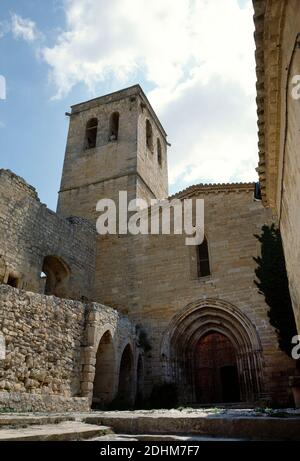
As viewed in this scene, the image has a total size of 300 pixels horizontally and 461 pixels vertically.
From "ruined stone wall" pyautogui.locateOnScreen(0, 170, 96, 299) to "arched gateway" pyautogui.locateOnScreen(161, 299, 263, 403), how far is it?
407 cm

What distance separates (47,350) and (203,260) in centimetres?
737

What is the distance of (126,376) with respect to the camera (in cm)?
1133

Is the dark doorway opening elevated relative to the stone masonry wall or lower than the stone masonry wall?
lower

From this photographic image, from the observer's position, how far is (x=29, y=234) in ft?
38.9

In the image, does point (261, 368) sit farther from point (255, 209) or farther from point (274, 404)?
point (255, 209)

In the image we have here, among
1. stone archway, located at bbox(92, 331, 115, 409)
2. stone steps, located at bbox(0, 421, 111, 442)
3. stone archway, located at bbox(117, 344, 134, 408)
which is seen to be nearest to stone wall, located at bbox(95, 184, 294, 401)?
stone archway, located at bbox(117, 344, 134, 408)

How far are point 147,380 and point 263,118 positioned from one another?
9799 millimetres

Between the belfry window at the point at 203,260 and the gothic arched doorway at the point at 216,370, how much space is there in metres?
2.24

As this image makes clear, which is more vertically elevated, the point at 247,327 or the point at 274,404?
the point at 247,327

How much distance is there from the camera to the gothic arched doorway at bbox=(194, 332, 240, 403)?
487 inches

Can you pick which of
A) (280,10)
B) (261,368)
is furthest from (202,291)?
(280,10)

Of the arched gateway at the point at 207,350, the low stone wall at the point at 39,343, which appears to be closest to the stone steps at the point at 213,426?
the low stone wall at the point at 39,343

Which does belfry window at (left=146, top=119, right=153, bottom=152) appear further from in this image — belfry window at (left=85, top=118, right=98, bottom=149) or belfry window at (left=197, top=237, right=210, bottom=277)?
belfry window at (left=197, top=237, right=210, bottom=277)

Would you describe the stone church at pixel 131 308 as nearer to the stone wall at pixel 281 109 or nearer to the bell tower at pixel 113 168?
the bell tower at pixel 113 168
